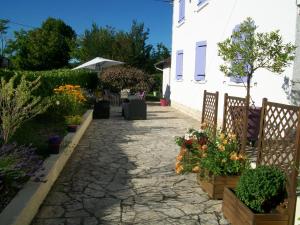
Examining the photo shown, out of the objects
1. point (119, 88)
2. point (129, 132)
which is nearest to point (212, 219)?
point (129, 132)

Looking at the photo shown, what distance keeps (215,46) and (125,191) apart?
757cm

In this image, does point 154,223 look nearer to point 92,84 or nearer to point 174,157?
point 174,157

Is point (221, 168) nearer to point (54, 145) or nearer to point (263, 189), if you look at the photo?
point (263, 189)

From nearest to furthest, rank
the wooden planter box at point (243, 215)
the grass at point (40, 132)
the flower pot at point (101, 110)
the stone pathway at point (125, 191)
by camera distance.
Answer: the wooden planter box at point (243, 215) < the stone pathway at point (125, 191) < the grass at point (40, 132) < the flower pot at point (101, 110)

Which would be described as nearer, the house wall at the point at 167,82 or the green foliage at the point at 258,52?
the green foliage at the point at 258,52

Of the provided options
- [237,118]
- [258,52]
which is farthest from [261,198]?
[258,52]

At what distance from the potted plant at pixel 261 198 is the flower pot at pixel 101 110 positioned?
9666 millimetres

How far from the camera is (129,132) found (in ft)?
34.3

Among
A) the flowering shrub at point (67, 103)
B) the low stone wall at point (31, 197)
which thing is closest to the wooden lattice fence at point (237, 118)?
the low stone wall at point (31, 197)

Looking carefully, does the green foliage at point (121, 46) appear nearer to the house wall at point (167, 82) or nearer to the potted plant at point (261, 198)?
the house wall at point (167, 82)

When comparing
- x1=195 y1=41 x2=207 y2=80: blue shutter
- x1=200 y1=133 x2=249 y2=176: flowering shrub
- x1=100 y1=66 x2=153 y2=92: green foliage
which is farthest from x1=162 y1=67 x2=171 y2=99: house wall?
x1=200 y1=133 x2=249 y2=176: flowering shrub

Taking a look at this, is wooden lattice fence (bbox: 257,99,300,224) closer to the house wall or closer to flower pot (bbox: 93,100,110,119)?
flower pot (bbox: 93,100,110,119)

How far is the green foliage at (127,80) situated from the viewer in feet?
62.3

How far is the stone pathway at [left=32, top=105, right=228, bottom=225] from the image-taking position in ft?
14.3
